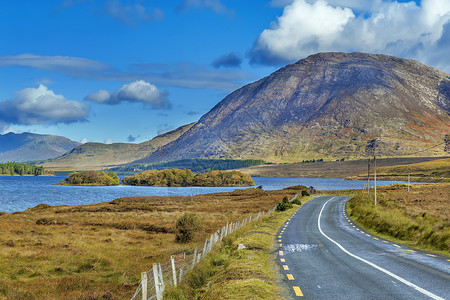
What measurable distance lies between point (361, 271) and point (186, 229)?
21.1 m

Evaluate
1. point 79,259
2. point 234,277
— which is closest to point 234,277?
point 234,277

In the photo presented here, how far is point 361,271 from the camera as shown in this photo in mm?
16391

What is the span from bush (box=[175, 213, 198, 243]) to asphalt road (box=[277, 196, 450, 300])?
36.3ft

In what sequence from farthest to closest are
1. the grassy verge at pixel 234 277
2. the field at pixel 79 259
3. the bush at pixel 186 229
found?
the bush at pixel 186 229 < the field at pixel 79 259 < the grassy verge at pixel 234 277

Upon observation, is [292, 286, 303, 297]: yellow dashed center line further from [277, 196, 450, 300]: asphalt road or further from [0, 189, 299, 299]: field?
[0, 189, 299, 299]: field

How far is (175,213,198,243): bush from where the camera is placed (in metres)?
35.4

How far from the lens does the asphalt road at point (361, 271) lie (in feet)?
41.7

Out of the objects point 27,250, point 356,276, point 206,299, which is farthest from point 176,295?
point 27,250

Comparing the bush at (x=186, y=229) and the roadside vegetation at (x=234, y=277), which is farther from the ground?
the roadside vegetation at (x=234, y=277)

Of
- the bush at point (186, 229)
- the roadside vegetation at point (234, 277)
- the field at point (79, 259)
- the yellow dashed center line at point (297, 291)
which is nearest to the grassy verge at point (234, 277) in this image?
the roadside vegetation at point (234, 277)

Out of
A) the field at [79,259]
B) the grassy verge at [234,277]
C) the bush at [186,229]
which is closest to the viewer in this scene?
the grassy verge at [234,277]

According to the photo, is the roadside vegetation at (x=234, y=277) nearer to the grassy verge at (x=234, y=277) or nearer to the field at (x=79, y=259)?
the grassy verge at (x=234, y=277)

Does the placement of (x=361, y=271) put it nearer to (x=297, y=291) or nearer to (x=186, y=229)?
(x=297, y=291)

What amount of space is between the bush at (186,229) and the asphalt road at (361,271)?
435 inches
